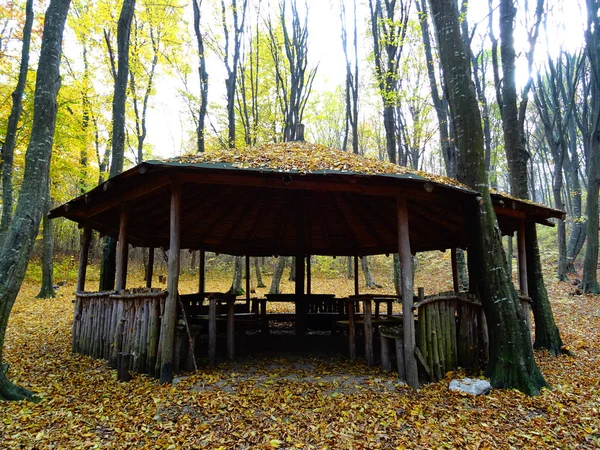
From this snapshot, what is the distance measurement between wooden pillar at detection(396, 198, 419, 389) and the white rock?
56 centimetres

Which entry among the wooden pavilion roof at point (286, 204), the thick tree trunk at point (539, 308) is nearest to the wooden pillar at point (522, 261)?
the thick tree trunk at point (539, 308)

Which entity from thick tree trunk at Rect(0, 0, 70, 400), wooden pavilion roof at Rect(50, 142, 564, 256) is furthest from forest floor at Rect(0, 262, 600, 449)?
wooden pavilion roof at Rect(50, 142, 564, 256)

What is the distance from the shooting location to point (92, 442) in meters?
3.75

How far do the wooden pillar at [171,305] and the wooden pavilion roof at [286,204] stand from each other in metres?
0.47

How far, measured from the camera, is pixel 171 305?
5.43 m

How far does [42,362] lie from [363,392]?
598 centimetres

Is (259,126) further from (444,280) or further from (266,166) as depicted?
(266,166)

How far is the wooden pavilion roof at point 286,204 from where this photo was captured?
5375 millimetres

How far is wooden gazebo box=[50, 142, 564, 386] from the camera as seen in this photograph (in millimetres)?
5375

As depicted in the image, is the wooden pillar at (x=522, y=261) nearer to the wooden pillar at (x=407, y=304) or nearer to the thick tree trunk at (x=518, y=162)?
the thick tree trunk at (x=518, y=162)

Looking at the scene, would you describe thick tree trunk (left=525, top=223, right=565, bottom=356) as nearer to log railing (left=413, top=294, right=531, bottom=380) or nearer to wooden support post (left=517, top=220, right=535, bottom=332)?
wooden support post (left=517, top=220, right=535, bottom=332)

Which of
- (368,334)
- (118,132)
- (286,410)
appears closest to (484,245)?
(368,334)

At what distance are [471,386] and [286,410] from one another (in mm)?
2793

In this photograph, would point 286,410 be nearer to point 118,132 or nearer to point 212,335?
point 212,335
